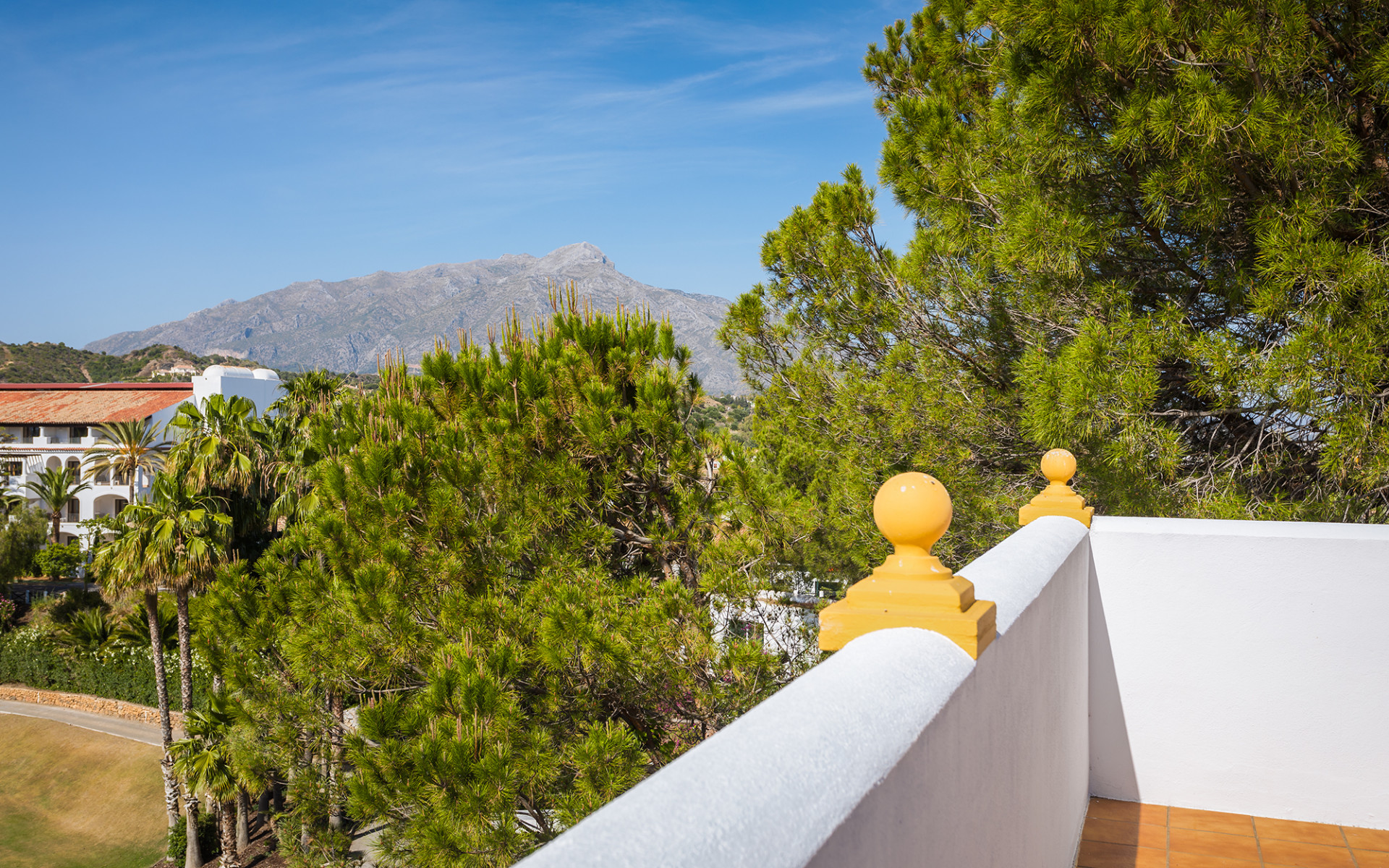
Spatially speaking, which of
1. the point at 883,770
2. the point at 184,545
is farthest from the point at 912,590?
the point at 184,545

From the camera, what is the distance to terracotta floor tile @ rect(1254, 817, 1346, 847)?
A: 3.24 meters

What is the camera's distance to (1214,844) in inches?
127

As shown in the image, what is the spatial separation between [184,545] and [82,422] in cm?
2612

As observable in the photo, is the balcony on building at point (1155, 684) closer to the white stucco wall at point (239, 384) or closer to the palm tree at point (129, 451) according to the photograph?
the palm tree at point (129, 451)

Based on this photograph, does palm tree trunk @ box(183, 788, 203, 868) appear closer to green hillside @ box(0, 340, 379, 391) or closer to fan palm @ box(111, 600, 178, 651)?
fan palm @ box(111, 600, 178, 651)

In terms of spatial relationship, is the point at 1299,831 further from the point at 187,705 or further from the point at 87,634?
the point at 87,634

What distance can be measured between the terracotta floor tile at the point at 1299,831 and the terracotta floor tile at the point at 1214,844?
101 millimetres

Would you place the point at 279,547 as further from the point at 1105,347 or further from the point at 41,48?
the point at 41,48

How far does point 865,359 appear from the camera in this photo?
7254 mm

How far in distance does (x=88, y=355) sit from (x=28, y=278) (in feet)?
159

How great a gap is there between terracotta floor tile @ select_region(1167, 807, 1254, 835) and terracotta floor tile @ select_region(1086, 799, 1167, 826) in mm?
39

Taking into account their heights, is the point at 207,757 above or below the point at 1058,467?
below

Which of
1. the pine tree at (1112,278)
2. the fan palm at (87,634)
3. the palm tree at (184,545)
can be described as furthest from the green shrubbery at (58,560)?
the pine tree at (1112,278)

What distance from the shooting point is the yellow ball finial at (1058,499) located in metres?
3.41
